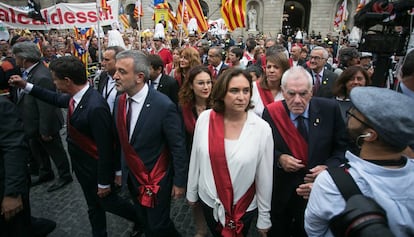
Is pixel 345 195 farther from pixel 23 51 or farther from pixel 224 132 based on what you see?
pixel 23 51

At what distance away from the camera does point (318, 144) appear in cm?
221

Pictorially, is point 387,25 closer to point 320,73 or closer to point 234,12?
point 320,73

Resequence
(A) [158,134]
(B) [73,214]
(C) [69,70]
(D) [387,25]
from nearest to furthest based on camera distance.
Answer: (A) [158,134]
(C) [69,70]
(D) [387,25]
(B) [73,214]

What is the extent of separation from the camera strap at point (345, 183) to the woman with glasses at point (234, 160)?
33.7 inches

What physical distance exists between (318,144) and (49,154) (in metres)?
4.11

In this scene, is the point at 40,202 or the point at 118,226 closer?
the point at 118,226

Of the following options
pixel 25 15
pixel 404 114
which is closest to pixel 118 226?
pixel 404 114

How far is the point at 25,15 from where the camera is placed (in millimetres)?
7242

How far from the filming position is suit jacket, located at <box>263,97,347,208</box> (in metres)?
2.22

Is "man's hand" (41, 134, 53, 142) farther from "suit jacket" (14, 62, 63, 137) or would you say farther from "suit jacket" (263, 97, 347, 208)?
"suit jacket" (263, 97, 347, 208)

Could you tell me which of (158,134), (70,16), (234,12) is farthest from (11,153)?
(234,12)

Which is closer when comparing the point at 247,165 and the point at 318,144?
the point at 247,165

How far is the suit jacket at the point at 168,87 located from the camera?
422cm

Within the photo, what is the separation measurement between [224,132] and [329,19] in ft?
103
